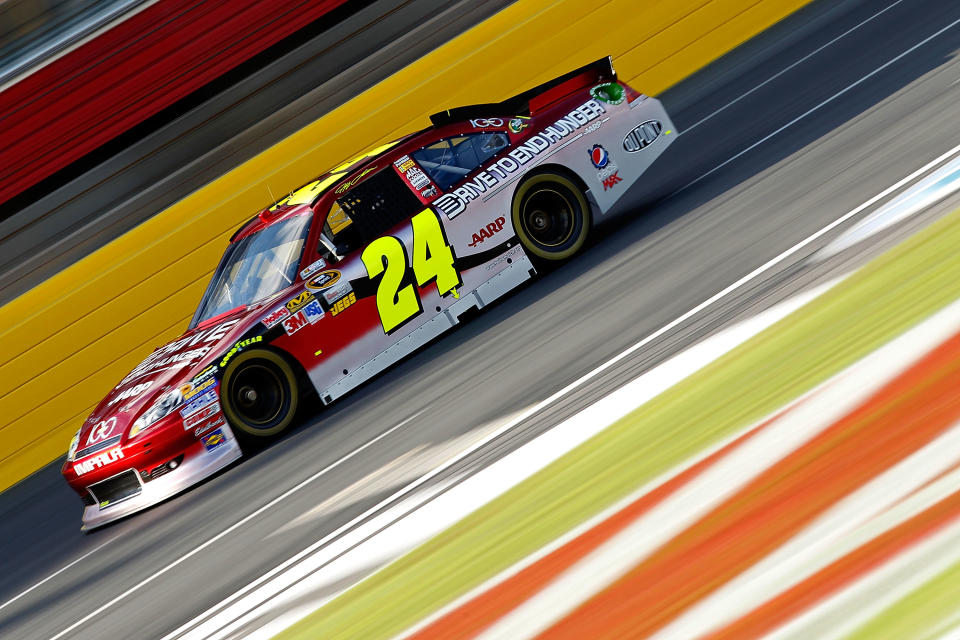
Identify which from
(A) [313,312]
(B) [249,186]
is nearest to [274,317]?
(A) [313,312]

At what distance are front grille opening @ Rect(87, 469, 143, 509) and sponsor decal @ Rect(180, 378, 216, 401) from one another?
2.01ft

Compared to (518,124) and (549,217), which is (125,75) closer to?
(518,124)

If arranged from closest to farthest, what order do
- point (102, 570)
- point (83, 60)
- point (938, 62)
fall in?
1. point (102, 570)
2. point (938, 62)
3. point (83, 60)

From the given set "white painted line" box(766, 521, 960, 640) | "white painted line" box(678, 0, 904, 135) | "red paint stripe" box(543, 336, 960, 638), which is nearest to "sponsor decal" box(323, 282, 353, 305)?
"red paint stripe" box(543, 336, 960, 638)

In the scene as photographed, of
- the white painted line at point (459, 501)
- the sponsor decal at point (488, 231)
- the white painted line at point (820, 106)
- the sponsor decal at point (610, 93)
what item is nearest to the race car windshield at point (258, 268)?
the sponsor decal at point (488, 231)

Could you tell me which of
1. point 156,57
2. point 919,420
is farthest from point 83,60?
point 919,420

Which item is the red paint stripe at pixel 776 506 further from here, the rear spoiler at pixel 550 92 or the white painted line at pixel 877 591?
the rear spoiler at pixel 550 92

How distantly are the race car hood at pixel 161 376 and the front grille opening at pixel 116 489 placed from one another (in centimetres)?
26

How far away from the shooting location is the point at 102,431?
24.7ft

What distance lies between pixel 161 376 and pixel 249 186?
467 centimetres

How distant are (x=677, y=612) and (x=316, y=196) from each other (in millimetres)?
5164

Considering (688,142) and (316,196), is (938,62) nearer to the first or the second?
(688,142)

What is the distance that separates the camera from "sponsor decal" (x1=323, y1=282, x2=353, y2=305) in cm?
762

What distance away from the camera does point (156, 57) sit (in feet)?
41.7
